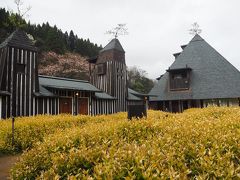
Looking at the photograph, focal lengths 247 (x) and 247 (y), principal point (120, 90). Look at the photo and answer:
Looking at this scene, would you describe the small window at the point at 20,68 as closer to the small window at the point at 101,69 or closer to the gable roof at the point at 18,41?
the gable roof at the point at 18,41

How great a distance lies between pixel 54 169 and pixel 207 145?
2.59 metres

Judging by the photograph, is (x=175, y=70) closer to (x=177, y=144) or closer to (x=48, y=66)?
(x=177, y=144)

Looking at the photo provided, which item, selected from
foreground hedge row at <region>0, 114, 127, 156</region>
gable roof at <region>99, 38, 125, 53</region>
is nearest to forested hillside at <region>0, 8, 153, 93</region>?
gable roof at <region>99, 38, 125, 53</region>

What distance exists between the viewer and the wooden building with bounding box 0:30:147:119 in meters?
18.4

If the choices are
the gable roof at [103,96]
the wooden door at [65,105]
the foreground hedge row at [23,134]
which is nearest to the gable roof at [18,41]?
the wooden door at [65,105]

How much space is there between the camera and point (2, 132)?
10.8 m

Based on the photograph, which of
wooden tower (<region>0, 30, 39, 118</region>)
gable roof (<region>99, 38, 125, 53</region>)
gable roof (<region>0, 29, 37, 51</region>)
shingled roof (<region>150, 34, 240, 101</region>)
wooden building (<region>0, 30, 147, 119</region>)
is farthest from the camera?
gable roof (<region>99, 38, 125, 53</region>)

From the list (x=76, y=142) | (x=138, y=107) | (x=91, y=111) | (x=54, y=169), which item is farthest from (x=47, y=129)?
(x=91, y=111)

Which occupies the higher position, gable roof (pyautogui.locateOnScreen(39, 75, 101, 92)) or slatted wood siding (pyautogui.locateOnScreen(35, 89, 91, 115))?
gable roof (pyautogui.locateOnScreen(39, 75, 101, 92))

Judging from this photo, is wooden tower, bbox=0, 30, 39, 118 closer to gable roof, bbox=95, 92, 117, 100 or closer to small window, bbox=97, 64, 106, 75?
gable roof, bbox=95, 92, 117, 100

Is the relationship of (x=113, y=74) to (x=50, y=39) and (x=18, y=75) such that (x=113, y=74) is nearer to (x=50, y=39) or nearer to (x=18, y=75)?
(x=18, y=75)

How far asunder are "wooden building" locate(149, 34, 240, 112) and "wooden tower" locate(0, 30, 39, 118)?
15.3 metres

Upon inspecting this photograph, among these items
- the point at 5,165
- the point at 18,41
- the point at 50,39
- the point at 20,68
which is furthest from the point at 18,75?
the point at 50,39

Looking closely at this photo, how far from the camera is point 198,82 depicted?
27922mm
